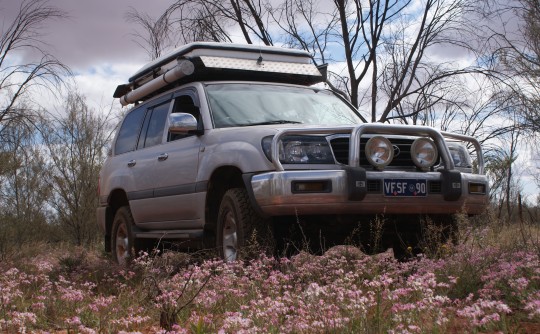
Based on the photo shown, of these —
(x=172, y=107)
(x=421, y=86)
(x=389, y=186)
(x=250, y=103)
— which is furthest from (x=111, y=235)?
(x=421, y=86)

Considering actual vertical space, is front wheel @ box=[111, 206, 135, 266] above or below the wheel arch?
below

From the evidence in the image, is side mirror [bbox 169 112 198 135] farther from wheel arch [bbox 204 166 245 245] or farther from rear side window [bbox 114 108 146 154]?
rear side window [bbox 114 108 146 154]

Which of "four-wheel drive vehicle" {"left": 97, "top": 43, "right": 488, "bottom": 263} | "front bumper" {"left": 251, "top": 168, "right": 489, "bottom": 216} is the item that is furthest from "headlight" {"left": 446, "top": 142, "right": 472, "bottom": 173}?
"front bumper" {"left": 251, "top": 168, "right": 489, "bottom": 216}

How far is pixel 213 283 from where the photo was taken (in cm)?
464

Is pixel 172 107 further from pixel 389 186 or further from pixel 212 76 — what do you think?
pixel 389 186

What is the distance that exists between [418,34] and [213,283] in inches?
305

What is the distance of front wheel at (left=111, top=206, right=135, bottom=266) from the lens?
8211 millimetres

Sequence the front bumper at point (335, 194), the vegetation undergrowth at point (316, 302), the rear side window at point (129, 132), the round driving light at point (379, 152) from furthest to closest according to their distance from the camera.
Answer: the rear side window at point (129, 132)
the round driving light at point (379, 152)
the front bumper at point (335, 194)
the vegetation undergrowth at point (316, 302)

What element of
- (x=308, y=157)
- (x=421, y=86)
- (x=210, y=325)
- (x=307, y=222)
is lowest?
(x=210, y=325)

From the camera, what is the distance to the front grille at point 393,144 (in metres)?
5.82

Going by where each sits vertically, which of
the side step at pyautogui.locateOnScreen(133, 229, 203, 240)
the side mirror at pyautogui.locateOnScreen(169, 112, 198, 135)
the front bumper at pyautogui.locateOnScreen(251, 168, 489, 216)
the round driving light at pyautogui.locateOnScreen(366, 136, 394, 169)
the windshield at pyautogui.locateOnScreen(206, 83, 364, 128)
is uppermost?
the windshield at pyautogui.locateOnScreen(206, 83, 364, 128)

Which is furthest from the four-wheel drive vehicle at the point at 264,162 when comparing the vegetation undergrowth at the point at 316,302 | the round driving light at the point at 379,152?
the vegetation undergrowth at the point at 316,302

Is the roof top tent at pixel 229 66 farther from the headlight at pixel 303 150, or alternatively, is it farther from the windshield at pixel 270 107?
the headlight at pixel 303 150

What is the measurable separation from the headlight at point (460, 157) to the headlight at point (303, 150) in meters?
1.45
